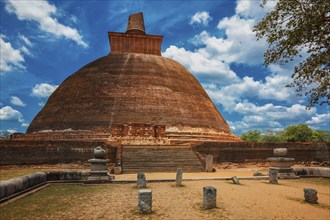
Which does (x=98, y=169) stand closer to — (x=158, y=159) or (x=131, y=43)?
(x=158, y=159)

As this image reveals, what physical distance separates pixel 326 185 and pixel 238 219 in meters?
6.89

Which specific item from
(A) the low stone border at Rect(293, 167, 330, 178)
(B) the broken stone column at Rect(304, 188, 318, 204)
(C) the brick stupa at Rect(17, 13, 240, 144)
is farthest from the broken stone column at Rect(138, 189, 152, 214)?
(C) the brick stupa at Rect(17, 13, 240, 144)

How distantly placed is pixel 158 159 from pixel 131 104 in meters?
9.22

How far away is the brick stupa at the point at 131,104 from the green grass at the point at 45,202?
1104 cm

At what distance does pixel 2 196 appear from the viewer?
6.04 meters

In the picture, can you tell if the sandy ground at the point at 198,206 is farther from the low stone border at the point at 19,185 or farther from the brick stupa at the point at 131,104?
the brick stupa at the point at 131,104

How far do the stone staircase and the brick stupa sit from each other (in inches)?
111

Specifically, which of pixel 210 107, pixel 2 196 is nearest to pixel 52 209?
pixel 2 196

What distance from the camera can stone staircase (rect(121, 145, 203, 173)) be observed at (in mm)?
14180

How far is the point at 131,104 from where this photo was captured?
→ 23.3 m

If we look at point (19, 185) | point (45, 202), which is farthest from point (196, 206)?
point (19, 185)

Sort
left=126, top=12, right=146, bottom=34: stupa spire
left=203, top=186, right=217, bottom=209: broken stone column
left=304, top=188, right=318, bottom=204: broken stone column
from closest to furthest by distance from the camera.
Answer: left=203, top=186, right=217, bottom=209: broken stone column, left=304, top=188, right=318, bottom=204: broken stone column, left=126, top=12, right=146, bottom=34: stupa spire

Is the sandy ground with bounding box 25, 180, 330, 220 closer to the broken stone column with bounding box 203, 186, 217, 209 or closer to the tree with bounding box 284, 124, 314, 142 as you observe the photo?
the broken stone column with bounding box 203, 186, 217, 209

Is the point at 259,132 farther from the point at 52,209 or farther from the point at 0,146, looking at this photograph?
the point at 52,209
